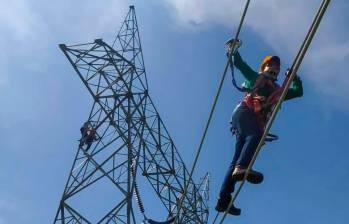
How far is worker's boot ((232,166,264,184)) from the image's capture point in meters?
4.68

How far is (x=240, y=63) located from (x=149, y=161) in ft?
35.1

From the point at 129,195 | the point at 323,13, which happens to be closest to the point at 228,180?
the point at 323,13

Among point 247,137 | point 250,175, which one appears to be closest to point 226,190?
point 250,175

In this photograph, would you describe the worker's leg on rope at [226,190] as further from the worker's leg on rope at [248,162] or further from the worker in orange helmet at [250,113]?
the worker's leg on rope at [248,162]

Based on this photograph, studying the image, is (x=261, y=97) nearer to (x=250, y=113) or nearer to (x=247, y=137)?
(x=250, y=113)

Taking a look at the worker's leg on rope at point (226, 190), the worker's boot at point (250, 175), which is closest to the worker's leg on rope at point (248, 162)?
the worker's boot at point (250, 175)

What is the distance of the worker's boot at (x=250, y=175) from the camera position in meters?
4.68

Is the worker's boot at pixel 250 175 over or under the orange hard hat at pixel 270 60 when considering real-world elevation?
under

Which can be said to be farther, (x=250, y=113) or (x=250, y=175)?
(x=250, y=113)

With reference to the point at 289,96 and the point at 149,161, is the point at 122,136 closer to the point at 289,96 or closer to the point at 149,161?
the point at 149,161

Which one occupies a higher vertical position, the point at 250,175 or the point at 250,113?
the point at 250,113

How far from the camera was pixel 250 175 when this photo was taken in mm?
4680

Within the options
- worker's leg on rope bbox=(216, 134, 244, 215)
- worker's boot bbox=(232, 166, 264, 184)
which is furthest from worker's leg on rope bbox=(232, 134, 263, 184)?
worker's leg on rope bbox=(216, 134, 244, 215)

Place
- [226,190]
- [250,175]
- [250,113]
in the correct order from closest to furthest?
[250,175] → [226,190] → [250,113]
